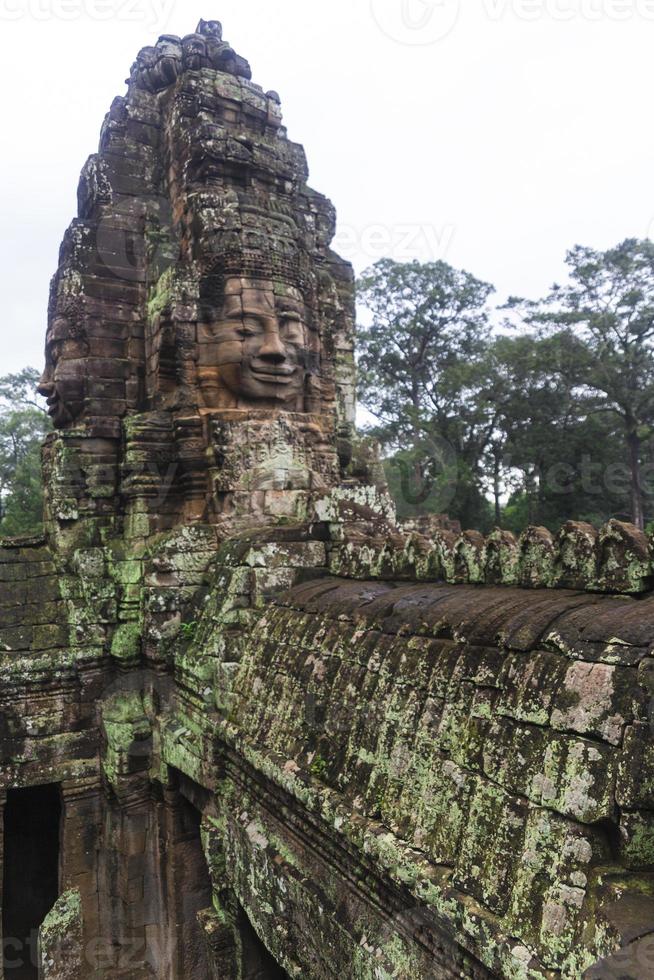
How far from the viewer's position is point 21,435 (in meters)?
31.6

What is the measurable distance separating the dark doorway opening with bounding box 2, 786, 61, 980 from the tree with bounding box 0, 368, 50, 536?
16.0 metres

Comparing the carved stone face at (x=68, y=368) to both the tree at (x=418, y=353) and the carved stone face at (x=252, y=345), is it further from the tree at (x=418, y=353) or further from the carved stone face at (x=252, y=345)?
the tree at (x=418, y=353)

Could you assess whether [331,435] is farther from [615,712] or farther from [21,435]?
[21,435]

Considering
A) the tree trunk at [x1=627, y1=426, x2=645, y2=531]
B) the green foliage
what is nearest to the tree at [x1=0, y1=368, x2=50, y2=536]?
the green foliage

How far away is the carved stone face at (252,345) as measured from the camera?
6.67 meters

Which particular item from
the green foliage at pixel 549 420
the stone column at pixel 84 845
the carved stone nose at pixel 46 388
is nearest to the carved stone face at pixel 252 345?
the carved stone nose at pixel 46 388

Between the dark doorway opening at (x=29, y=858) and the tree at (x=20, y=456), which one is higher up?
the tree at (x=20, y=456)

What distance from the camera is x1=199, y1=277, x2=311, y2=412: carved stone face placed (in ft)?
21.9

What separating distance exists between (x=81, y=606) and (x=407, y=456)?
22.2 m

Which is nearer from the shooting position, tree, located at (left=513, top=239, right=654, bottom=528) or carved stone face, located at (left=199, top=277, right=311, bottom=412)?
carved stone face, located at (left=199, top=277, right=311, bottom=412)

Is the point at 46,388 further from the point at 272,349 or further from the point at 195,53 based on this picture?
the point at 195,53

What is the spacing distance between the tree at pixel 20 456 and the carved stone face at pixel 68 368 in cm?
1696

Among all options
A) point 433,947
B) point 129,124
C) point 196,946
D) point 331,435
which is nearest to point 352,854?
point 433,947

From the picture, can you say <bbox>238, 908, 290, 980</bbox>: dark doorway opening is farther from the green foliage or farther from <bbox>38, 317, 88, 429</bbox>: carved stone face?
the green foliage
